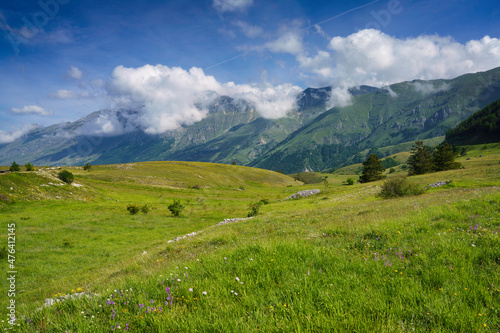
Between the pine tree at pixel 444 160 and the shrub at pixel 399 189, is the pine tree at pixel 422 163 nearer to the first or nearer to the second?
the pine tree at pixel 444 160

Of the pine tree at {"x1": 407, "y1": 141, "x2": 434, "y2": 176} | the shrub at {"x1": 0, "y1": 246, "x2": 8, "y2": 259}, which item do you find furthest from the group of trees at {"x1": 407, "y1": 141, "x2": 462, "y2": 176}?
the shrub at {"x1": 0, "y1": 246, "x2": 8, "y2": 259}

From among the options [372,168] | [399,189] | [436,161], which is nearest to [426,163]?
[436,161]

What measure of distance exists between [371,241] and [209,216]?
41.0 metres

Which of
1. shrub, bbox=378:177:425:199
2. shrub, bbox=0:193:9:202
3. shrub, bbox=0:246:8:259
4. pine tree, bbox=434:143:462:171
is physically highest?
shrub, bbox=0:193:9:202

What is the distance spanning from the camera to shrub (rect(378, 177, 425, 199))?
30938 millimetres

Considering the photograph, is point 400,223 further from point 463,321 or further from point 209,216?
point 209,216

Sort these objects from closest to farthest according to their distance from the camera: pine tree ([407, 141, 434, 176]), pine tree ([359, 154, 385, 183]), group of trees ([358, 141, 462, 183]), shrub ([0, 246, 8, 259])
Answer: shrub ([0, 246, 8, 259]) → group of trees ([358, 141, 462, 183]) → pine tree ([407, 141, 434, 176]) → pine tree ([359, 154, 385, 183])

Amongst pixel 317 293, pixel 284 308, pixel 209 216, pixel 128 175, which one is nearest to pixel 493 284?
pixel 317 293

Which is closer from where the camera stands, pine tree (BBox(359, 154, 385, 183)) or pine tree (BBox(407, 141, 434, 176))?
pine tree (BBox(407, 141, 434, 176))

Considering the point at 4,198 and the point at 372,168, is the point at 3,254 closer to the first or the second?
the point at 4,198

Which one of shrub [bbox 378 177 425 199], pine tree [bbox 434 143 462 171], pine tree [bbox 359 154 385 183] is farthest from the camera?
pine tree [bbox 359 154 385 183]

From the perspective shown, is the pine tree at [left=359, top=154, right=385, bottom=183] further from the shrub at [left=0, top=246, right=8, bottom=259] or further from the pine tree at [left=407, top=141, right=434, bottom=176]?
the shrub at [left=0, top=246, right=8, bottom=259]

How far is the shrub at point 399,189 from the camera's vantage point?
102 feet

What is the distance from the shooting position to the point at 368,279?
430cm
